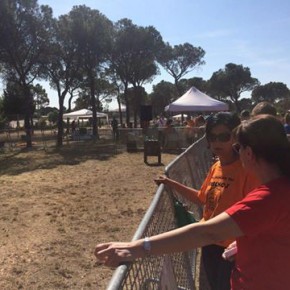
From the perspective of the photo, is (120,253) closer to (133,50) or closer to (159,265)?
(159,265)

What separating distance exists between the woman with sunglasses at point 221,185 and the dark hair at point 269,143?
105 cm

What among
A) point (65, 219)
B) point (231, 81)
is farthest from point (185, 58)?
point (65, 219)

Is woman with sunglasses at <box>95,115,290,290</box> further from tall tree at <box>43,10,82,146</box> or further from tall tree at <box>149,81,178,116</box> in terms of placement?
tall tree at <box>149,81,178,116</box>

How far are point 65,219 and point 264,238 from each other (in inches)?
297

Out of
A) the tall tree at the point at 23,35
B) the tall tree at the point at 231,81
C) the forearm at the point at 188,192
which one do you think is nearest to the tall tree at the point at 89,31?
the tall tree at the point at 23,35

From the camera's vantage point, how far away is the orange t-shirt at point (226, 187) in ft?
10.2

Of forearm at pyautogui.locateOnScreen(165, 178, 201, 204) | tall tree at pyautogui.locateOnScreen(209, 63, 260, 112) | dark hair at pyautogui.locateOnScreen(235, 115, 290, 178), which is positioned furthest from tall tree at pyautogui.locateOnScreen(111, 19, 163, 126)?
dark hair at pyautogui.locateOnScreen(235, 115, 290, 178)

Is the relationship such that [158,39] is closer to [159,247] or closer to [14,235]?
[14,235]

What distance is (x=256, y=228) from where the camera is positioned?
186 cm

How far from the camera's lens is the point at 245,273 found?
85.8 inches

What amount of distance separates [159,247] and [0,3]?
28.3 m

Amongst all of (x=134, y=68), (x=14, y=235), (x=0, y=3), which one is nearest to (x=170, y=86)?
(x=134, y=68)

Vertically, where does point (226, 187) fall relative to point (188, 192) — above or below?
above

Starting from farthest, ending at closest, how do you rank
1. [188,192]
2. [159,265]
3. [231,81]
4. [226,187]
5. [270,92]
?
[270,92] < [231,81] < [188,192] < [226,187] < [159,265]
